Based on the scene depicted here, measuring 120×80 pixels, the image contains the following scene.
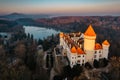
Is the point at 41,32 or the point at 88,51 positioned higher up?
the point at 88,51

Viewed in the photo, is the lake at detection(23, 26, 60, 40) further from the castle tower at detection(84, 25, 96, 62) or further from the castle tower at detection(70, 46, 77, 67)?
the castle tower at detection(70, 46, 77, 67)

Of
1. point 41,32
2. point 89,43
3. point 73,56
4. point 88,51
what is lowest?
point 41,32

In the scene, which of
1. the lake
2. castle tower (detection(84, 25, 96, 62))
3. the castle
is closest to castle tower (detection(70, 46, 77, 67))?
the castle

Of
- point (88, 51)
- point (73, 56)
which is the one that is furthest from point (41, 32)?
point (73, 56)

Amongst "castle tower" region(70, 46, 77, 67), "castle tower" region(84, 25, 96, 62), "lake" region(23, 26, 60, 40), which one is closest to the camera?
"castle tower" region(70, 46, 77, 67)

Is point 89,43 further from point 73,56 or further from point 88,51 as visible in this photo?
point 73,56

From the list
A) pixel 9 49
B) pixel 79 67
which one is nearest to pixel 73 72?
pixel 79 67

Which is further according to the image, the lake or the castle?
the lake

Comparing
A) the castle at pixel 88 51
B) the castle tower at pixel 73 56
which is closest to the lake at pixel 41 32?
the castle at pixel 88 51

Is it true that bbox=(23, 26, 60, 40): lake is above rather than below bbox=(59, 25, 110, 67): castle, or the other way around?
below

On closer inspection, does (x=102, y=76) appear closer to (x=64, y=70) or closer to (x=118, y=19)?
(x=64, y=70)

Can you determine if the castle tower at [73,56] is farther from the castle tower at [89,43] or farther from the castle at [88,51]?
the castle tower at [89,43]
